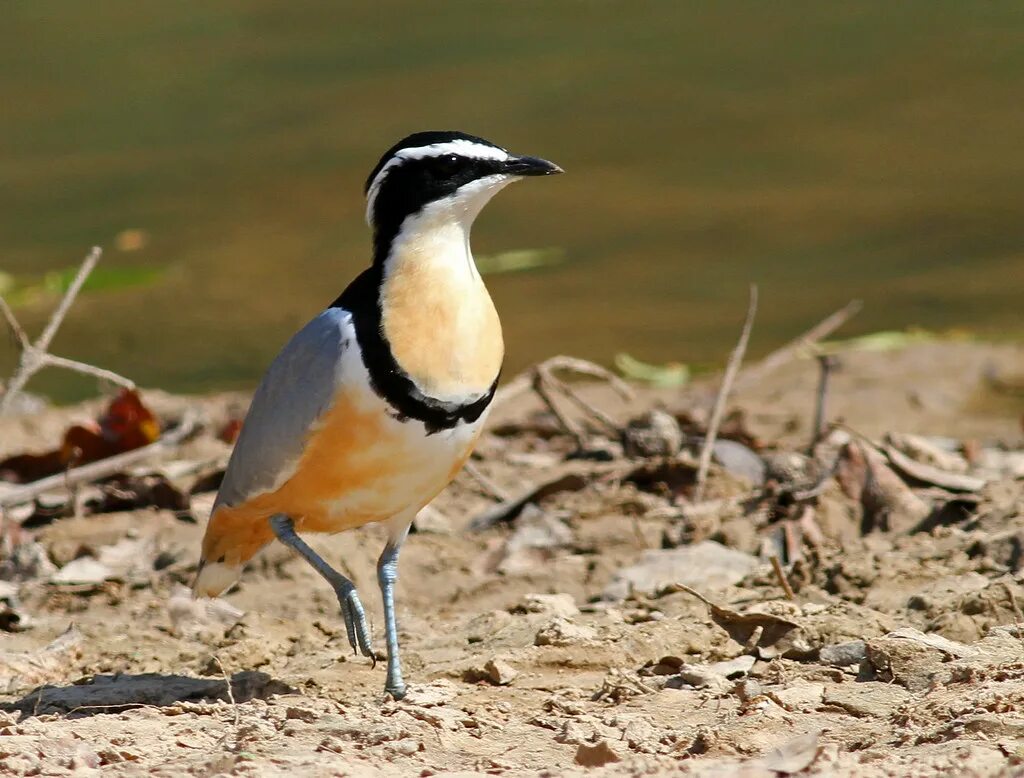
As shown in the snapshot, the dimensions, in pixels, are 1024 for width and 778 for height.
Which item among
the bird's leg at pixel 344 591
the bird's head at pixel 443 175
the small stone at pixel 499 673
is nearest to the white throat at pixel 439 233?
the bird's head at pixel 443 175

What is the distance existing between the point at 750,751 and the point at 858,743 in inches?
9.9

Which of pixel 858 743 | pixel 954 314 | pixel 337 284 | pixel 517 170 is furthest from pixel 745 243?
pixel 858 743

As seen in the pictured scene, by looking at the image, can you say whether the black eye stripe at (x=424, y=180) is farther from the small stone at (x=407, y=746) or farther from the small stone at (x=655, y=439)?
the small stone at (x=655, y=439)

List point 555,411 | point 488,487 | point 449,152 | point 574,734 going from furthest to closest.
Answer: point 555,411, point 488,487, point 449,152, point 574,734

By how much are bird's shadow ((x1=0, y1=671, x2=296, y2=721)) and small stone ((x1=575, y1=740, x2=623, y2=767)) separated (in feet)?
3.75

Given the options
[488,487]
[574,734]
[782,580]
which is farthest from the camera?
[488,487]

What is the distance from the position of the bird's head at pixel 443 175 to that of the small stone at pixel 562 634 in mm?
1202

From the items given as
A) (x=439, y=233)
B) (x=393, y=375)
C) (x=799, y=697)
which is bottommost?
(x=799, y=697)

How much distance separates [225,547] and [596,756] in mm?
1833

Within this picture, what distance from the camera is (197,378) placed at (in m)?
10.5

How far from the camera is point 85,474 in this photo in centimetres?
643

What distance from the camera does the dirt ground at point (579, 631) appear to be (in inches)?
146

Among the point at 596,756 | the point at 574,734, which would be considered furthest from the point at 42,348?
the point at 596,756

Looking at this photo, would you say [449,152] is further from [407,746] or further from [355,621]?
[407,746]
